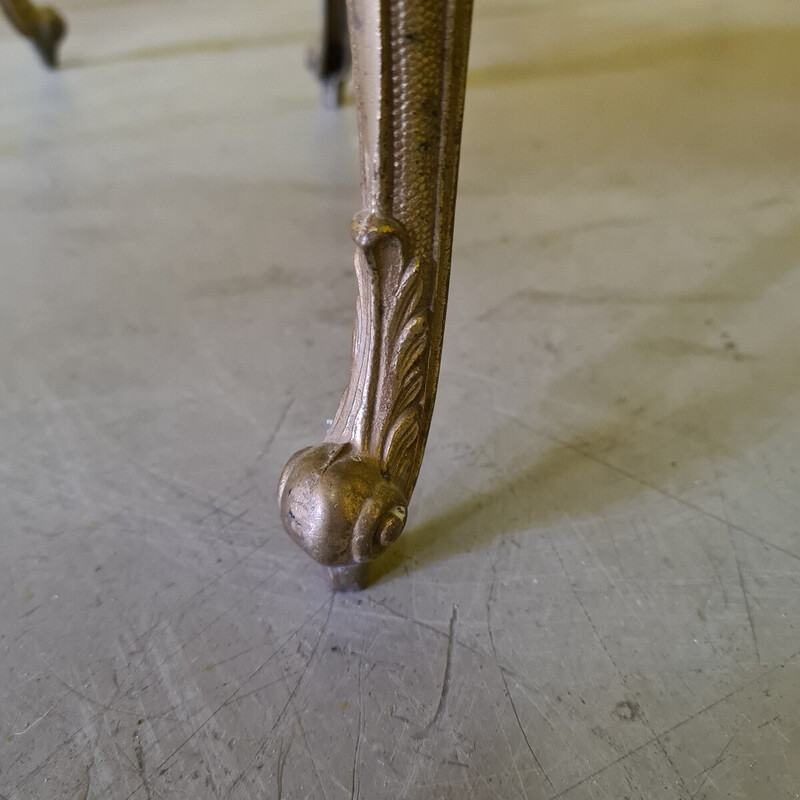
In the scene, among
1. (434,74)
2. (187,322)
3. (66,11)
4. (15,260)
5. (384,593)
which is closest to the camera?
(434,74)

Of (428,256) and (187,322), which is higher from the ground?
(428,256)

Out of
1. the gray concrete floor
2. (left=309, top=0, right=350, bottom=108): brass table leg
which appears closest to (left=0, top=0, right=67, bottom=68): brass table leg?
the gray concrete floor

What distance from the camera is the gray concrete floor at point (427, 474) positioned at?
1.64 ft

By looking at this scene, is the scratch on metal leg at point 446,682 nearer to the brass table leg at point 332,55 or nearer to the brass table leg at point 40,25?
the brass table leg at point 332,55

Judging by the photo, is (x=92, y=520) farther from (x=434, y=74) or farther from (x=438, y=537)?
(x=434, y=74)

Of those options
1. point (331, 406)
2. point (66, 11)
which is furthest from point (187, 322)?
point (66, 11)

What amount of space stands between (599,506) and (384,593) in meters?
0.19

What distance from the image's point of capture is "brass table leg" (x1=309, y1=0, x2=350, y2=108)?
130 centimetres

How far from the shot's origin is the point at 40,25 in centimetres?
152

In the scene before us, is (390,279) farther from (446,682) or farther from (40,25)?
(40,25)

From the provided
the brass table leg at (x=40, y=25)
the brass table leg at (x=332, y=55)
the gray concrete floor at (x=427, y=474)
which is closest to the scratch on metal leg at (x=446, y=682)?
the gray concrete floor at (x=427, y=474)

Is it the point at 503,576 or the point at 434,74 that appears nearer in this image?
the point at 434,74

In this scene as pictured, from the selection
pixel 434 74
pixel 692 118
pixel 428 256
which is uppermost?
pixel 434 74

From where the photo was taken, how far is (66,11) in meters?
1.92
